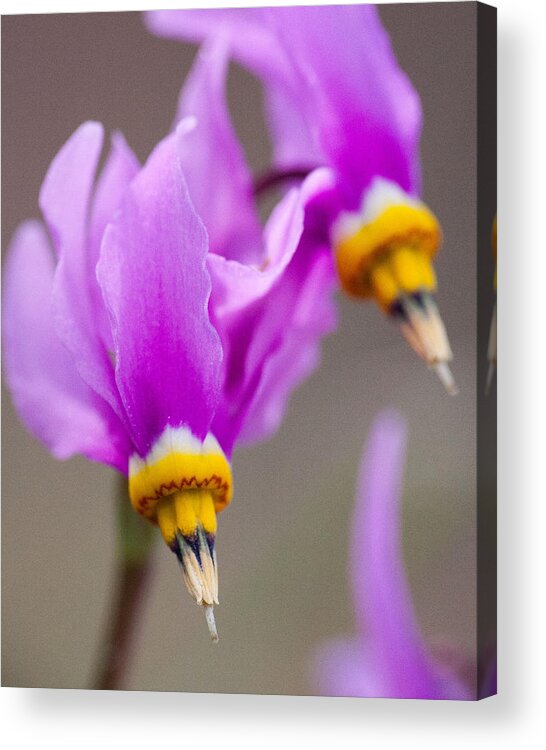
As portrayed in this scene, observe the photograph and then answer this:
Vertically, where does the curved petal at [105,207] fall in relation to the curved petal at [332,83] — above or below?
below

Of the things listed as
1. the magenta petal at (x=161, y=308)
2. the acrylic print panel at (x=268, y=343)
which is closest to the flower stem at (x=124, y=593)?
the acrylic print panel at (x=268, y=343)

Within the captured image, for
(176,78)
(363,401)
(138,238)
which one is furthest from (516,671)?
(176,78)

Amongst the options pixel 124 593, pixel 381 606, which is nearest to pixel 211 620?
pixel 124 593

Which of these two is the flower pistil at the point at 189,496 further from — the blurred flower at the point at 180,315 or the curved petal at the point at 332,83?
the curved petal at the point at 332,83

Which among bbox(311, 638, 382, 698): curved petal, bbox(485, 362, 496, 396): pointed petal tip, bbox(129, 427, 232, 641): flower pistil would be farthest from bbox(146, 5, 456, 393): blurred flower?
bbox(311, 638, 382, 698): curved petal

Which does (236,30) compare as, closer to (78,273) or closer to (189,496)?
(78,273)

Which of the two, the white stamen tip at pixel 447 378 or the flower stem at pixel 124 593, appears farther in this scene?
the flower stem at pixel 124 593
